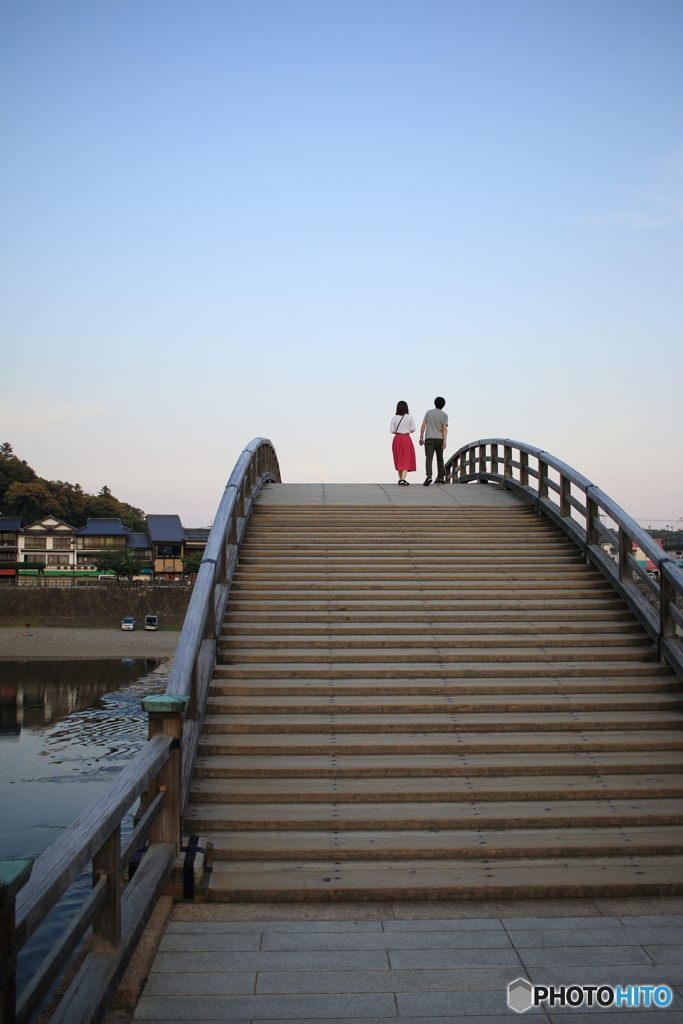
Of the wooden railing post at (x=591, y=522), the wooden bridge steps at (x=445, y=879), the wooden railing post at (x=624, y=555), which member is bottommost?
the wooden bridge steps at (x=445, y=879)

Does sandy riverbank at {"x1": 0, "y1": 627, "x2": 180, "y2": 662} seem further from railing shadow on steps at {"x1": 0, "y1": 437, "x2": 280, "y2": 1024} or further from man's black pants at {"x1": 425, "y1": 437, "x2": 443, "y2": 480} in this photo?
railing shadow on steps at {"x1": 0, "y1": 437, "x2": 280, "y2": 1024}

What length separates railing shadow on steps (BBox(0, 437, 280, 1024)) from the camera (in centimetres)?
203

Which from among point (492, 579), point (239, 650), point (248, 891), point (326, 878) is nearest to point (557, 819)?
Result: point (326, 878)

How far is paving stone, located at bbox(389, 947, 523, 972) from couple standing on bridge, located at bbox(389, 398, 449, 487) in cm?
1061

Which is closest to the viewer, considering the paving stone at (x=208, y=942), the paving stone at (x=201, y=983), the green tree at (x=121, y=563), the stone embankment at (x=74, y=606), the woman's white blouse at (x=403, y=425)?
the paving stone at (x=201, y=983)

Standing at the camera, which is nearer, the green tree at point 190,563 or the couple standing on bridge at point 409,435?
the couple standing on bridge at point 409,435

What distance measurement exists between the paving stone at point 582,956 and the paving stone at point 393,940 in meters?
0.16

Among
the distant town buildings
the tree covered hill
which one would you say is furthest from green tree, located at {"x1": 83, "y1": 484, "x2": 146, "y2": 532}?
the distant town buildings

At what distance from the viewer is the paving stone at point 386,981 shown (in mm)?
3176

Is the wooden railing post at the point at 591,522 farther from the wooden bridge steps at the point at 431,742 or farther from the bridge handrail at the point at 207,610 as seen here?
the bridge handrail at the point at 207,610

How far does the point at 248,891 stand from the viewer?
3.99 meters

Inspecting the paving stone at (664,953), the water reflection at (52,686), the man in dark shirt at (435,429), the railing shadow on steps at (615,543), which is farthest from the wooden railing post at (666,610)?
the water reflection at (52,686)

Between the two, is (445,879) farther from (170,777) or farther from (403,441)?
(403,441)

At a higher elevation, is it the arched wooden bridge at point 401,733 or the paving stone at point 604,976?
the arched wooden bridge at point 401,733
